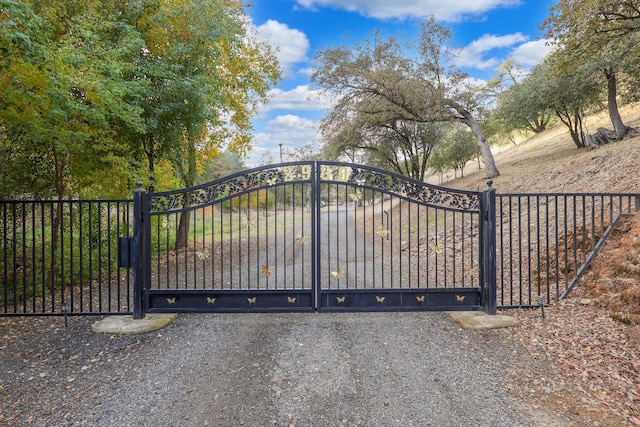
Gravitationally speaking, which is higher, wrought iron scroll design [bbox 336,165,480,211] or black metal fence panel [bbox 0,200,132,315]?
wrought iron scroll design [bbox 336,165,480,211]

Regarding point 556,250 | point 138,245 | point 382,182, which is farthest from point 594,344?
point 138,245

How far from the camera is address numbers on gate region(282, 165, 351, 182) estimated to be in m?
4.22

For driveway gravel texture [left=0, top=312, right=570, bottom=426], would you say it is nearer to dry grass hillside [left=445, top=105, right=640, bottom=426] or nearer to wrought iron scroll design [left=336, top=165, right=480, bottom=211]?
dry grass hillside [left=445, top=105, right=640, bottom=426]

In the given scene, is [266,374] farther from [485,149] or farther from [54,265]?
[485,149]

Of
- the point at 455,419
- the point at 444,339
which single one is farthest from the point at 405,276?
the point at 455,419

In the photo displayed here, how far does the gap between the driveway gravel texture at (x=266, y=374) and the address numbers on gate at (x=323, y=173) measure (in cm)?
184

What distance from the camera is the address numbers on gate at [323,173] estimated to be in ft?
13.8

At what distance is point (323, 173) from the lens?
425 centimetres

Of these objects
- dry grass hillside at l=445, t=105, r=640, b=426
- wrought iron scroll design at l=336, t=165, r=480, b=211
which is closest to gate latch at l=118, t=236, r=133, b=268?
wrought iron scroll design at l=336, t=165, r=480, b=211

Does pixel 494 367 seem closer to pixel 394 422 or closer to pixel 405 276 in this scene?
pixel 394 422

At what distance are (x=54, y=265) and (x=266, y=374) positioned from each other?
367cm

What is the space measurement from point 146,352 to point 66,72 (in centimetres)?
358

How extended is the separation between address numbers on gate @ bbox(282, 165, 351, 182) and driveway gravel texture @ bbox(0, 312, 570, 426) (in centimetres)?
184

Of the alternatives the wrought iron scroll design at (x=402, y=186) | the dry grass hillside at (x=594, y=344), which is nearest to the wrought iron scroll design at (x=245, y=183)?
the wrought iron scroll design at (x=402, y=186)
